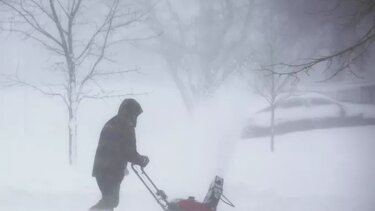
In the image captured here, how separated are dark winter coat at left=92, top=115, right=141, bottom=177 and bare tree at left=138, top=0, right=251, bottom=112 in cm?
1461

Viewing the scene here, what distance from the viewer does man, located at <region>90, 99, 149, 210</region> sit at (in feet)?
17.2

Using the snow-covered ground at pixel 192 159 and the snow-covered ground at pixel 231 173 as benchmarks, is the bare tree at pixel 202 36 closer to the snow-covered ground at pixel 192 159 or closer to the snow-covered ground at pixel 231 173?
the snow-covered ground at pixel 192 159

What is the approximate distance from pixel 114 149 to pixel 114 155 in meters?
0.07

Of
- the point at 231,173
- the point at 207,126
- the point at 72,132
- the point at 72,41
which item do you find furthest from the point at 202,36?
the point at 72,132

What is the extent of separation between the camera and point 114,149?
17.2ft

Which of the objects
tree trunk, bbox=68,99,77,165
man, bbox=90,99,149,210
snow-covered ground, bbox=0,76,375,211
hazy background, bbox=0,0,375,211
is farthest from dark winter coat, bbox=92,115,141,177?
tree trunk, bbox=68,99,77,165

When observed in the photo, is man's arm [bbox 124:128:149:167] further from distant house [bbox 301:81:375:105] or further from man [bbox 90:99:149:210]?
distant house [bbox 301:81:375:105]

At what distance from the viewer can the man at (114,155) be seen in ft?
17.2

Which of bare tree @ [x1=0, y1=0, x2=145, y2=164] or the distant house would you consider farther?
the distant house

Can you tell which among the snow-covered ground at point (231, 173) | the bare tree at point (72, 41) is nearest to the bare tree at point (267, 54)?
the snow-covered ground at point (231, 173)

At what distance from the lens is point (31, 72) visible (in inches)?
1068

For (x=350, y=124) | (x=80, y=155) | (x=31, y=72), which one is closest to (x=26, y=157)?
(x=80, y=155)

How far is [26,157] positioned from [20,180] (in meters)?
2.56

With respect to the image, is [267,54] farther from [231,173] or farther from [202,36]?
[231,173]
